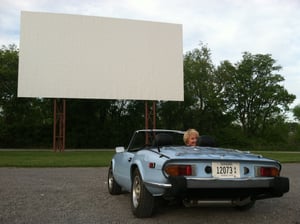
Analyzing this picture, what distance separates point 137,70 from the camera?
1048 inches

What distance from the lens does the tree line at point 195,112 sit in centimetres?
3772

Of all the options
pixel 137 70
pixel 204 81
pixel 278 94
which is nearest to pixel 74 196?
pixel 137 70

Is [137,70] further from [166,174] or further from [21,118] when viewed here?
[166,174]

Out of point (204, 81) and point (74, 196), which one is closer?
point (74, 196)

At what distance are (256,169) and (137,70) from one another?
22576 mm

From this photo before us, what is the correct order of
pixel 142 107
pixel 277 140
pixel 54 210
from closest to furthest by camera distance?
pixel 54 210, pixel 142 107, pixel 277 140

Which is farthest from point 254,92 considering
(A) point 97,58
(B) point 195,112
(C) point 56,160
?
(C) point 56,160

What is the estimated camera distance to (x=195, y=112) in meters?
46.1

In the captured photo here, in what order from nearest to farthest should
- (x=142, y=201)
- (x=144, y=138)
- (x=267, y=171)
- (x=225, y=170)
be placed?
1. (x=225, y=170)
2. (x=267, y=171)
3. (x=142, y=201)
4. (x=144, y=138)

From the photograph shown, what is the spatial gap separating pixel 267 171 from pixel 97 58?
22570 mm

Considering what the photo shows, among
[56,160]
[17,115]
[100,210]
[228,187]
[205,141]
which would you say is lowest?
[56,160]

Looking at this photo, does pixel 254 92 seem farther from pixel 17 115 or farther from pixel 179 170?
pixel 179 170

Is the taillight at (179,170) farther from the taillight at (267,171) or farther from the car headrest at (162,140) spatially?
the car headrest at (162,140)

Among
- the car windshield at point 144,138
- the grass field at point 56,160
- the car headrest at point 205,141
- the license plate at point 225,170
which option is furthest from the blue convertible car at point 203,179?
the grass field at point 56,160
